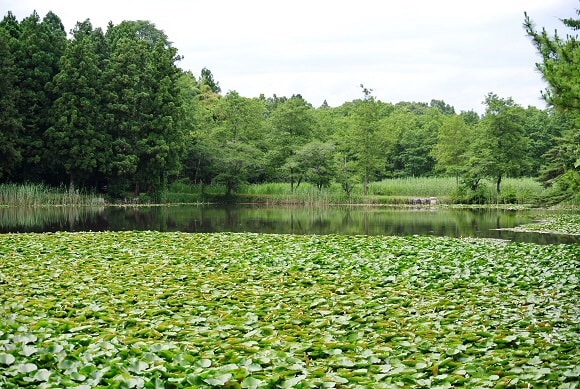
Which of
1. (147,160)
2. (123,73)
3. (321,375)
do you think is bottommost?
(321,375)

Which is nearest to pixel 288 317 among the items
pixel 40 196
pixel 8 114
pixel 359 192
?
pixel 40 196

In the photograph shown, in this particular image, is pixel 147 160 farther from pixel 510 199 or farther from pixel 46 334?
pixel 46 334

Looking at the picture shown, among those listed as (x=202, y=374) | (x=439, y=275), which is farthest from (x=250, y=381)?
(x=439, y=275)

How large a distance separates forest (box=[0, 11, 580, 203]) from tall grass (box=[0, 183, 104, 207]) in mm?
1063

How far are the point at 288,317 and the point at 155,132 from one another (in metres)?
29.6

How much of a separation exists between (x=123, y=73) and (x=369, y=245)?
86.6 ft

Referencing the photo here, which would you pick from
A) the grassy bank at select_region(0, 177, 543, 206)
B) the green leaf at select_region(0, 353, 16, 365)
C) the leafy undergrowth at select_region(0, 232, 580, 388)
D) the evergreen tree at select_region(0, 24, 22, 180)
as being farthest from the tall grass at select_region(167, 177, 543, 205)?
the green leaf at select_region(0, 353, 16, 365)

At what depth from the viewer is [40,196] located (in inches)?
1134

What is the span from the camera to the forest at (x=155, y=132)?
30750 millimetres

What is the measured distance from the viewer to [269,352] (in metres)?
4.45

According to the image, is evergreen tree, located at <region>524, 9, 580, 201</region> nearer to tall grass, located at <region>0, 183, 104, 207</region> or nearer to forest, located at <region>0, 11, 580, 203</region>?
forest, located at <region>0, 11, 580, 203</region>

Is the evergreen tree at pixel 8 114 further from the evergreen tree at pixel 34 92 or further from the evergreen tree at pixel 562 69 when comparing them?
the evergreen tree at pixel 562 69

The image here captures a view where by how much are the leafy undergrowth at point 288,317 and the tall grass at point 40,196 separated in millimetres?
19445

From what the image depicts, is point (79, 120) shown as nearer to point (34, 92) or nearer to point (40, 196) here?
point (34, 92)
